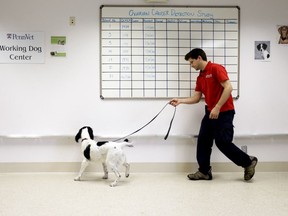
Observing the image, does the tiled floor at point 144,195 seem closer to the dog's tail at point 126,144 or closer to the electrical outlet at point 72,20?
the dog's tail at point 126,144

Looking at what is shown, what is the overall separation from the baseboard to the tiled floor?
64mm

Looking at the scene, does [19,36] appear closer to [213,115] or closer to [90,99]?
[90,99]

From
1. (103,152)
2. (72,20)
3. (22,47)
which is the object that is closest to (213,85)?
(103,152)

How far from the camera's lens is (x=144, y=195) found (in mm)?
2973

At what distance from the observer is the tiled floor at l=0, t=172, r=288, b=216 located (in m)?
2.57

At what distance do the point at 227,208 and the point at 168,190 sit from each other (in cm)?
67

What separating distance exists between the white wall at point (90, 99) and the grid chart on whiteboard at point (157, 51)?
4.6 inches

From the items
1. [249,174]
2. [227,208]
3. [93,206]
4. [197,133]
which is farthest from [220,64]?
[93,206]

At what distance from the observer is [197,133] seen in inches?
150

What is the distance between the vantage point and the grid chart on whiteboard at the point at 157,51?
3.72 m

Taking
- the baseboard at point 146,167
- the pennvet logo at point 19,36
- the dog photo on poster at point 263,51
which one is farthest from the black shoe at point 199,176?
the pennvet logo at point 19,36

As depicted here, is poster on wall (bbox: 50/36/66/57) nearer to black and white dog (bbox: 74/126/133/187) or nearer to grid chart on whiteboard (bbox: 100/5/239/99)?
grid chart on whiteboard (bbox: 100/5/239/99)

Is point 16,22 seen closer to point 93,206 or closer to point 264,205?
point 93,206

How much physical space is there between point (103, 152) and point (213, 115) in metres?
1.17
